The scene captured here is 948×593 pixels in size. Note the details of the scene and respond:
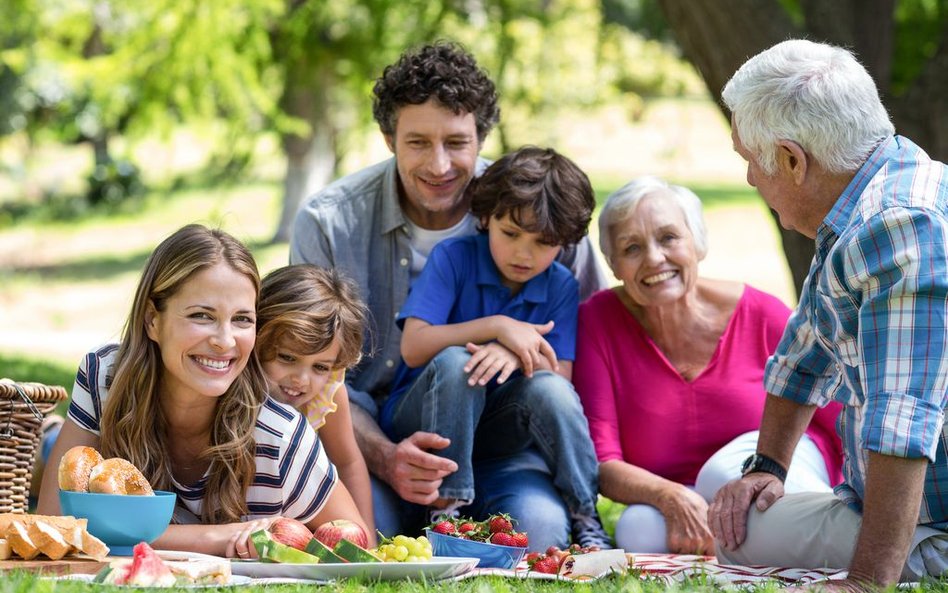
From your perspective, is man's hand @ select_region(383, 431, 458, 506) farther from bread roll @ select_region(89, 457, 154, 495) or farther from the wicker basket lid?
the wicker basket lid

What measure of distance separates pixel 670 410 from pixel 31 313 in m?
12.5

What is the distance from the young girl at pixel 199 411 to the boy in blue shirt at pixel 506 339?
54 cm

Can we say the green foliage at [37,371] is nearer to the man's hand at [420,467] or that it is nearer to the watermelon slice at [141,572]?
the man's hand at [420,467]

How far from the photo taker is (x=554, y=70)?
17406mm

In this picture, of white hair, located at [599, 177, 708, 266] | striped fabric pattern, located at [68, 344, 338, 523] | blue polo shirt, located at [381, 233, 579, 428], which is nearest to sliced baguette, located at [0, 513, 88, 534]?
striped fabric pattern, located at [68, 344, 338, 523]

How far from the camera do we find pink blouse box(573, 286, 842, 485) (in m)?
4.35

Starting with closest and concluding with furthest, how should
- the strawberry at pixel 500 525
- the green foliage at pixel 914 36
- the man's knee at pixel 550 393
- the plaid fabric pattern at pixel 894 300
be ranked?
the plaid fabric pattern at pixel 894 300 < the strawberry at pixel 500 525 < the man's knee at pixel 550 393 < the green foliage at pixel 914 36

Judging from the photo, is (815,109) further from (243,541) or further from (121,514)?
(121,514)

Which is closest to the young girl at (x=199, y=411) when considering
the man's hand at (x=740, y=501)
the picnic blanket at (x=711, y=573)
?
the picnic blanket at (x=711, y=573)

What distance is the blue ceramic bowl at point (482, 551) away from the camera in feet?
11.3

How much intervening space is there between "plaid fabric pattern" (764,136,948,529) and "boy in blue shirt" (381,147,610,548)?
1.14m

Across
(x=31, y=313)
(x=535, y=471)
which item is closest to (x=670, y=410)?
(x=535, y=471)

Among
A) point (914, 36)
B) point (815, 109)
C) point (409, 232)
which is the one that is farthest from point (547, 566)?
point (914, 36)

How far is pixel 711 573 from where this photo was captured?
133 inches
